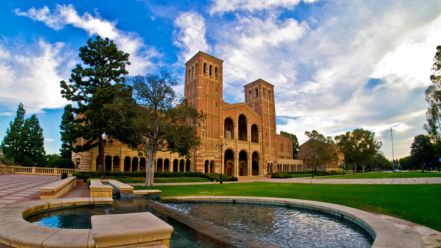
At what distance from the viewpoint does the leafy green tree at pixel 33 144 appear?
140 ft

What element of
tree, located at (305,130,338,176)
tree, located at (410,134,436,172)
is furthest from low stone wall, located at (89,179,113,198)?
tree, located at (410,134,436,172)

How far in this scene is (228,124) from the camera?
5641 cm

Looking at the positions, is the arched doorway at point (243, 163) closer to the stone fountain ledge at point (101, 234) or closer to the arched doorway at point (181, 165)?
the arched doorway at point (181, 165)

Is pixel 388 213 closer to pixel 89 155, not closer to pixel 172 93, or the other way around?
pixel 172 93

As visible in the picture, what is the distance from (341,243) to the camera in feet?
20.6

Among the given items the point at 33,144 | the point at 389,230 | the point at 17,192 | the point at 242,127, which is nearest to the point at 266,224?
the point at 389,230

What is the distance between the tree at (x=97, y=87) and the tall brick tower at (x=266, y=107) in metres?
37.6

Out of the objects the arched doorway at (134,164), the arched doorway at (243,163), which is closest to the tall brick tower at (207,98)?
the arched doorway at (243,163)

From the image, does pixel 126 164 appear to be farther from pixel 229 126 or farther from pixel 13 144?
pixel 229 126

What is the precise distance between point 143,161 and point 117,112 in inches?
947

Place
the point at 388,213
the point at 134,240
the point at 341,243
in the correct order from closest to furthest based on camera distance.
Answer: the point at 134,240 < the point at 341,243 < the point at 388,213

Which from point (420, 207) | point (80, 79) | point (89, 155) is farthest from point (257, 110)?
point (420, 207)

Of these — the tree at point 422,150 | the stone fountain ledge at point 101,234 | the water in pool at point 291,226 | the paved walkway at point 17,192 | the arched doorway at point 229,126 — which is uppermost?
the arched doorway at point 229,126

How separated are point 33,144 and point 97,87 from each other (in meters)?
24.9
